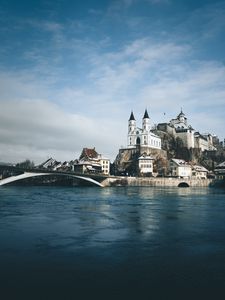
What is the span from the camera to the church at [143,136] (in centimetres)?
12092

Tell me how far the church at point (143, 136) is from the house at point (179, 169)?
37.4ft

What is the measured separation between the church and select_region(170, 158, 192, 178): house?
11.4 meters

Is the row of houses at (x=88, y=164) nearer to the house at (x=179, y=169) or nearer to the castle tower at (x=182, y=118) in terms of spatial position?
the house at (x=179, y=169)

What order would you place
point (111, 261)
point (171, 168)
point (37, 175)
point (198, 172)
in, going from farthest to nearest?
point (198, 172), point (171, 168), point (37, 175), point (111, 261)

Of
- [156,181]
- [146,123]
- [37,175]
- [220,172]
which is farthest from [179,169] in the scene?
[37,175]

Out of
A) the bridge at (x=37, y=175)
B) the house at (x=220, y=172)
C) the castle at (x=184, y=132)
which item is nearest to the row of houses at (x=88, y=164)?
the bridge at (x=37, y=175)

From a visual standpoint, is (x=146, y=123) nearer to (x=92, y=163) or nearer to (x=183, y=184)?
(x=92, y=163)

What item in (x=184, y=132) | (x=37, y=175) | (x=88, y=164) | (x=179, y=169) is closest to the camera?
(x=37, y=175)

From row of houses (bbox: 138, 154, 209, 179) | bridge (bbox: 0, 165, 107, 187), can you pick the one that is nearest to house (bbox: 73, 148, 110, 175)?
row of houses (bbox: 138, 154, 209, 179)

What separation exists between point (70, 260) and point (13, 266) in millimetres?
2175

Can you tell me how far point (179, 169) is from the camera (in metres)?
113

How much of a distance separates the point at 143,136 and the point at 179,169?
19.0m

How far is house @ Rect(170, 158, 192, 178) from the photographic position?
11289 centimetres

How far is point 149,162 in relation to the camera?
112m
